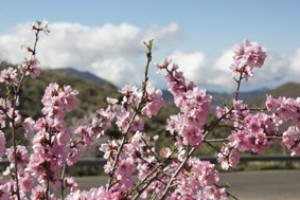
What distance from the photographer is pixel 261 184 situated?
16047mm

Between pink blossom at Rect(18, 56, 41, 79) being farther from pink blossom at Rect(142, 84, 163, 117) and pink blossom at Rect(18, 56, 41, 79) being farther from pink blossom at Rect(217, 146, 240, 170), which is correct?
pink blossom at Rect(217, 146, 240, 170)

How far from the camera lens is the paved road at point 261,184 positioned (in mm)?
14133

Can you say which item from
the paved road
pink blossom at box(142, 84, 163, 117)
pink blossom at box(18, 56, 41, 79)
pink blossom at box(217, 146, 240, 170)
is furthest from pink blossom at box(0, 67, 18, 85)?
the paved road

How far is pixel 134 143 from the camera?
4.38m

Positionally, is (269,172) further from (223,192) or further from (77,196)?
(77,196)

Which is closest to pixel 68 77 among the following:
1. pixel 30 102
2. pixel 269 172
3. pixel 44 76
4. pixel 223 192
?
pixel 44 76

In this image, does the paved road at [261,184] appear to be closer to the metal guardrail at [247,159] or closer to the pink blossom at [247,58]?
the metal guardrail at [247,159]

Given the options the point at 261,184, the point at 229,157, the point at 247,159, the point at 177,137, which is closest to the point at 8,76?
the point at 177,137

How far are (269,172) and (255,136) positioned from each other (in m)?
15.0

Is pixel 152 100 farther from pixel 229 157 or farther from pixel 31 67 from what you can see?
pixel 31 67

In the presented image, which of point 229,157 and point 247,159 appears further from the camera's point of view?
point 247,159

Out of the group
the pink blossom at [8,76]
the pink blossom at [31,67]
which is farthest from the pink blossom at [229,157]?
the pink blossom at [8,76]

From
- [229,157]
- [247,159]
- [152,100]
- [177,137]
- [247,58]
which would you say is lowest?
[229,157]

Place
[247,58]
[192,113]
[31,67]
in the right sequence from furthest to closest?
[31,67], [247,58], [192,113]
